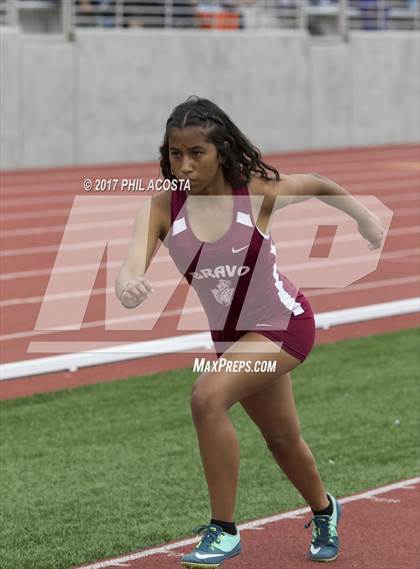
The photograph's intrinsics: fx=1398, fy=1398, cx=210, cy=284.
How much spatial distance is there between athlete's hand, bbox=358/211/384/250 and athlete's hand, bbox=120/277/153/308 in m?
1.12

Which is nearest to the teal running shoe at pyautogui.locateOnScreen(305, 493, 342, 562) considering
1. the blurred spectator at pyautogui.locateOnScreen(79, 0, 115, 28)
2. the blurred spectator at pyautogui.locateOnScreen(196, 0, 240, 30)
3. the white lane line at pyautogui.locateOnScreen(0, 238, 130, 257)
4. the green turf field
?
the green turf field

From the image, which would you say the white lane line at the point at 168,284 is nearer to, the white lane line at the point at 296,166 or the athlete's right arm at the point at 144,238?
the white lane line at the point at 296,166

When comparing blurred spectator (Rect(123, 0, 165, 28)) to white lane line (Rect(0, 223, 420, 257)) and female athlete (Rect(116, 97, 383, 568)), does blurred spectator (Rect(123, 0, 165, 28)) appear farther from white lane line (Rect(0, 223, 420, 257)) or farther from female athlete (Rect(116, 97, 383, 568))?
female athlete (Rect(116, 97, 383, 568))

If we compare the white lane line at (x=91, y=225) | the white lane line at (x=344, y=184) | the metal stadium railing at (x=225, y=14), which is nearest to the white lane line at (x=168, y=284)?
the white lane line at (x=91, y=225)

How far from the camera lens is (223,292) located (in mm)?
5035

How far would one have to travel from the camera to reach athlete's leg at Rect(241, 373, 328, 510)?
17.3ft

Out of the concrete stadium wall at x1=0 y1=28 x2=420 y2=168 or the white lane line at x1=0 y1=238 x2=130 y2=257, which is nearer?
the white lane line at x1=0 y1=238 x2=130 y2=257

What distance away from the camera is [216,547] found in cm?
495

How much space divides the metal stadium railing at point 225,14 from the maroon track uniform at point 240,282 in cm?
1894

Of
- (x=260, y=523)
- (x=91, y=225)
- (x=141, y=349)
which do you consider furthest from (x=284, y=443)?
(x=91, y=225)

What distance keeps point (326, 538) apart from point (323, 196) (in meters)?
1.46

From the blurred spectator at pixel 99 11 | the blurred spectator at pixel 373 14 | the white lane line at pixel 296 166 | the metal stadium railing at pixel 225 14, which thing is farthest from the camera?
the blurred spectator at pixel 373 14

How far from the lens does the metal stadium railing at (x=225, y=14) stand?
81.7 ft

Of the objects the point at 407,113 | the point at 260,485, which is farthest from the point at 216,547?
the point at 407,113
